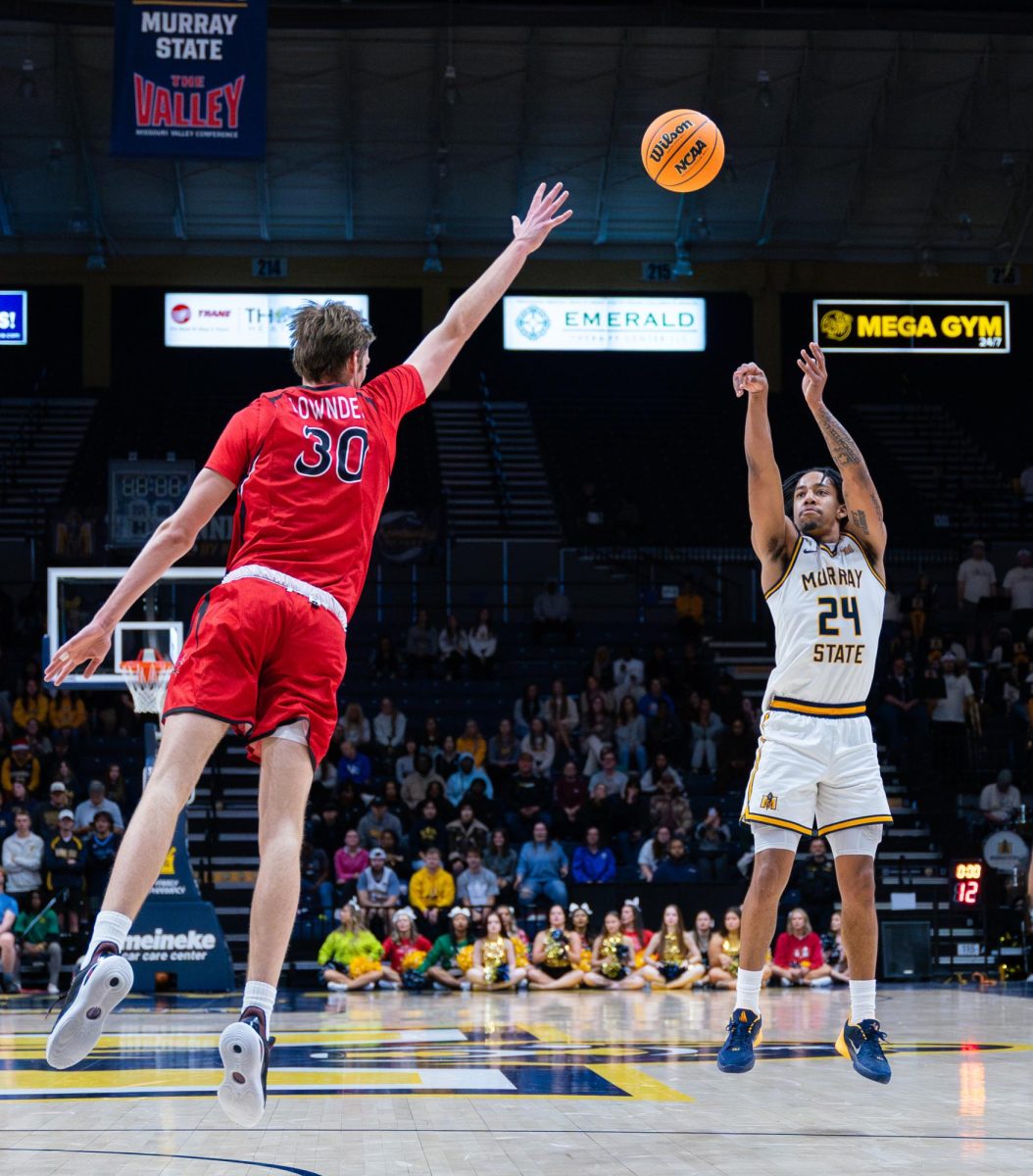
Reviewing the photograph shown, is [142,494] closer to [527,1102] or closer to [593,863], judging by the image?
[593,863]

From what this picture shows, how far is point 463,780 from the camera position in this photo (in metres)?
21.8

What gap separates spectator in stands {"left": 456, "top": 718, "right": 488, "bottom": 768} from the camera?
22.5 meters

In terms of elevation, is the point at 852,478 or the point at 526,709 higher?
the point at 852,478

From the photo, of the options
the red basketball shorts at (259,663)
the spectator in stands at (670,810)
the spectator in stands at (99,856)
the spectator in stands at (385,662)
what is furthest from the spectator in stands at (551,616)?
the red basketball shorts at (259,663)

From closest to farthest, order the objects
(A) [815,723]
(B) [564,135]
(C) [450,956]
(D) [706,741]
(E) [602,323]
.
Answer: (A) [815,723] → (C) [450,956] → (D) [706,741] → (B) [564,135] → (E) [602,323]

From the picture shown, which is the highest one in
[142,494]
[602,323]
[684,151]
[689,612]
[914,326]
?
[602,323]

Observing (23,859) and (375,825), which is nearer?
(23,859)

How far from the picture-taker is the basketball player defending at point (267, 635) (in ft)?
15.7

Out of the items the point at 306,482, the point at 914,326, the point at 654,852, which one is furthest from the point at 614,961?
the point at 914,326

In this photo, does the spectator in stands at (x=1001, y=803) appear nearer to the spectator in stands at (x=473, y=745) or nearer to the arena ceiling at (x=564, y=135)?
the spectator in stands at (x=473, y=745)

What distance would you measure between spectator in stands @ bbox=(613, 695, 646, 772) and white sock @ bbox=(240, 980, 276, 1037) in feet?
58.5

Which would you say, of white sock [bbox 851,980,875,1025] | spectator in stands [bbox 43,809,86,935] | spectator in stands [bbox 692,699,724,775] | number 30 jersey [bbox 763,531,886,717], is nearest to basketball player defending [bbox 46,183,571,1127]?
number 30 jersey [bbox 763,531,886,717]

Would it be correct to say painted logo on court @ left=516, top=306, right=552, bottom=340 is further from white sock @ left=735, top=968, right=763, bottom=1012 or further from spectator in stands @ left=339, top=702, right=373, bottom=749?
white sock @ left=735, top=968, right=763, bottom=1012

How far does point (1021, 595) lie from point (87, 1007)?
81.0 feet
